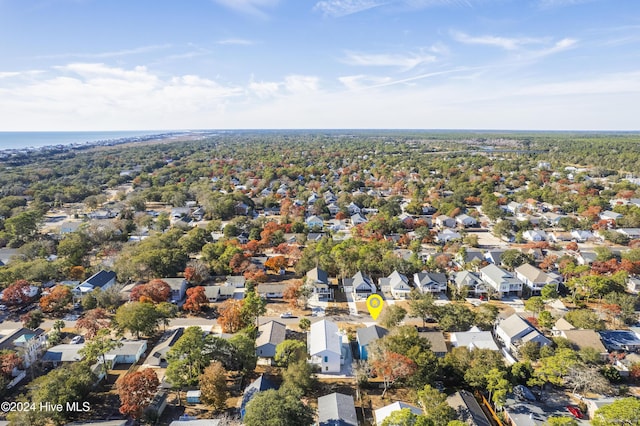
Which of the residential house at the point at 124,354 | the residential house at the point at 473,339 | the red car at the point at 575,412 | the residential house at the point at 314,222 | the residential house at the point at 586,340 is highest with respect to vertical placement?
the residential house at the point at 314,222

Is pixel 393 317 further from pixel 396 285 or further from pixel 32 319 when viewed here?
pixel 32 319

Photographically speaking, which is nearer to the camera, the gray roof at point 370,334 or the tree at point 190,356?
the tree at point 190,356

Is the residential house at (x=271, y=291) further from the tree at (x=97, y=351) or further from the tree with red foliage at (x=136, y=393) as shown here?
the tree with red foliage at (x=136, y=393)

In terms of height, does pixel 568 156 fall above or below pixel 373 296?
above

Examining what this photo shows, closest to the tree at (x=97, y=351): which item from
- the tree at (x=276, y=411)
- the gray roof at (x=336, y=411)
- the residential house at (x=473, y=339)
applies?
the tree at (x=276, y=411)

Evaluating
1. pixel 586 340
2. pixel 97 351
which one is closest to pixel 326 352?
pixel 97 351

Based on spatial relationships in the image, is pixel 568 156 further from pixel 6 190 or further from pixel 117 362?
pixel 6 190

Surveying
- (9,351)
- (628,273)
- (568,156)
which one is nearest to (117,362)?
(9,351)
